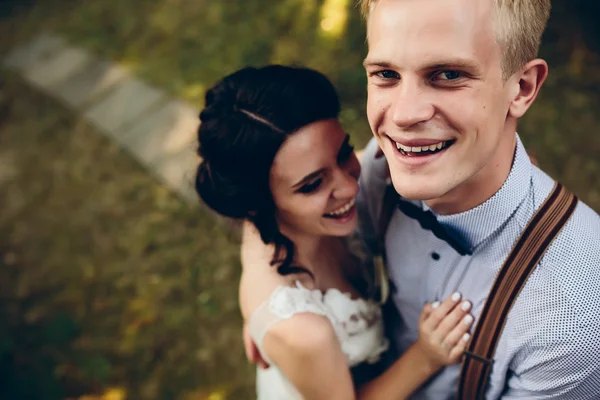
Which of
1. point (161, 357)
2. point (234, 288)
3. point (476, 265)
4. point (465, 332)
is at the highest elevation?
point (476, 265)

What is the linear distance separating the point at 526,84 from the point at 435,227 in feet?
1.65

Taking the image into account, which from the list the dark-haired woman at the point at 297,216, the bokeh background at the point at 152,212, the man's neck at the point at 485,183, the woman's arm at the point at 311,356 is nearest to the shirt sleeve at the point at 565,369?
the dark-haired woman at the point at 297,216

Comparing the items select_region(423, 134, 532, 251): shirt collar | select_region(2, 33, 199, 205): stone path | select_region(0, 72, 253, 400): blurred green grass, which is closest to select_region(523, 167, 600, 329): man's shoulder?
select_region(423, 134, 532, 251): shirt collar

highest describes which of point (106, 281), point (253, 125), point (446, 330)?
point (253, 125)

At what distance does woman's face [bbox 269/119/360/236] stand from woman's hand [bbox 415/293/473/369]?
18.6 inches

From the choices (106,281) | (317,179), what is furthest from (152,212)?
(317,179)

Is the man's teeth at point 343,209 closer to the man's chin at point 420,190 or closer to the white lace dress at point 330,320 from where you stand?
the white lace dress at point 330,320

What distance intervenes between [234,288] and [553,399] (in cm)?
254

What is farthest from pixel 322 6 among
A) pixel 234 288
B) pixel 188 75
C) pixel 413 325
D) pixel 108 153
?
pixel 413 325

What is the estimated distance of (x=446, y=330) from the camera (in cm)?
174

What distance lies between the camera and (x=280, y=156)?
190cm

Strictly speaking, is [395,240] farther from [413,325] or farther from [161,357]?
[161,357]

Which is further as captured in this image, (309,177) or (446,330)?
(309,177)

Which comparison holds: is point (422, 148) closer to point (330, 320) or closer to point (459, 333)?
point (459, 333)
